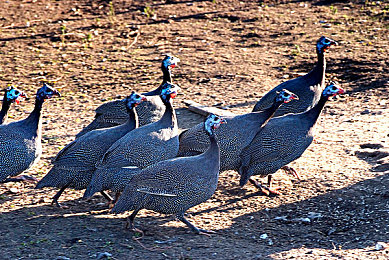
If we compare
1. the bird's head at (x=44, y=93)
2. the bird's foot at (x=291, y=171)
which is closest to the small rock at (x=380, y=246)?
the bird's foot at (x=291, y=171)

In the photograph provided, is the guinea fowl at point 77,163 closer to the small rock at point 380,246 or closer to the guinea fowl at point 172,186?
the guinea fowl at point 172,186

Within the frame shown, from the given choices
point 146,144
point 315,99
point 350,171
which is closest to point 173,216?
point 146,144

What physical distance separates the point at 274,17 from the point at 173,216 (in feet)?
22.1

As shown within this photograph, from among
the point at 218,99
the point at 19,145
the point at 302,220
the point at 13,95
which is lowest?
the point at 302,220

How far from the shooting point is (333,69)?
8.49 metres

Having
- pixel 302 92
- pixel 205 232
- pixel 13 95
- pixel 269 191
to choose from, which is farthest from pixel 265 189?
pixel 13 95

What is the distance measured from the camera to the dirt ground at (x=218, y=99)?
4.55m

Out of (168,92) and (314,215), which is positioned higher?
(168,92)

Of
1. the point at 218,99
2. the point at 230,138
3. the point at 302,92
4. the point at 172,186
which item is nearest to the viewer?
the point at 172,186

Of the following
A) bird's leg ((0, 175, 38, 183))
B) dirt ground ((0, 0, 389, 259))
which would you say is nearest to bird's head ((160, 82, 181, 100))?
dirt ground ((0, 0, 389, 259))

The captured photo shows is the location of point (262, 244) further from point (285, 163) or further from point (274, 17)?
point (274, 17)

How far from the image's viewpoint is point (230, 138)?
211 inches

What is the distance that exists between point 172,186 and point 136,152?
20.6 inches

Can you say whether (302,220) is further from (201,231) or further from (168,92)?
(168,92)
